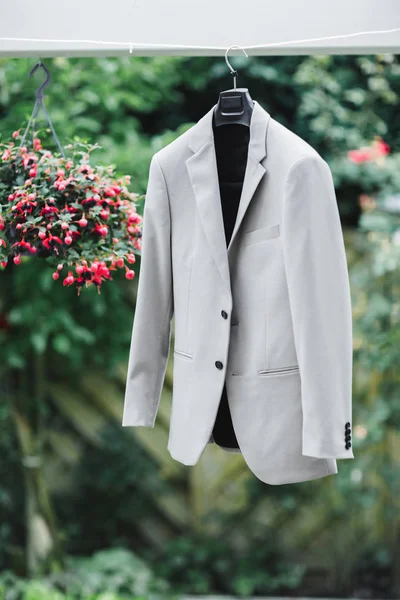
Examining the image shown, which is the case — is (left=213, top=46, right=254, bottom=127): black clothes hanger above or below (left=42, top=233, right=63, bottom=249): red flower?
above

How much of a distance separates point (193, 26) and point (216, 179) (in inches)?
17.3

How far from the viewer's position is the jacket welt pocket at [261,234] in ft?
4.81

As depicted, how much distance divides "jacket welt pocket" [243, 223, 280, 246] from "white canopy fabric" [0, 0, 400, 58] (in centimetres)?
48

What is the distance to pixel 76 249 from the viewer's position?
1624 mm

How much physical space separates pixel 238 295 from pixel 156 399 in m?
0.34

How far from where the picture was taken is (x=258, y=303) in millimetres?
1474

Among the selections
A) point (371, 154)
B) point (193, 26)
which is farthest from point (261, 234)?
point (371, 154)

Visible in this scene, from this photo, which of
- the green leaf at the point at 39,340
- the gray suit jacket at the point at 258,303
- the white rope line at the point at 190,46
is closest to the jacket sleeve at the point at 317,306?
Result: the gray suit jacket at the point at 258,303

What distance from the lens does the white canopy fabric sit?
5.44 feet

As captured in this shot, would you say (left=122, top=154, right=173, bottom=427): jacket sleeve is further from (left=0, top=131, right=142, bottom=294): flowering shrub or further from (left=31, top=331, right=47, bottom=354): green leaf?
(left=31, top=331, right=47, bottom=354): green leaf

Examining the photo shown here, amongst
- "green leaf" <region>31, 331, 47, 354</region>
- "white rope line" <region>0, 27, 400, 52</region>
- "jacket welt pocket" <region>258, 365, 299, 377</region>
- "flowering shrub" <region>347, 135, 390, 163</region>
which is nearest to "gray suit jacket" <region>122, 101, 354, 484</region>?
"jacket welt pocket" <region>258, 365, 299, 377</region>

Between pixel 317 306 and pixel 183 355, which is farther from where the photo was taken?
A: pixel 183 355

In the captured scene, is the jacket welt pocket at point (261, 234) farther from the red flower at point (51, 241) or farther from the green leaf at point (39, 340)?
the green leaf at point (39, 340)

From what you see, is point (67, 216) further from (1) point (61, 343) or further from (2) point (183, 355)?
(1) point (61, 343)
